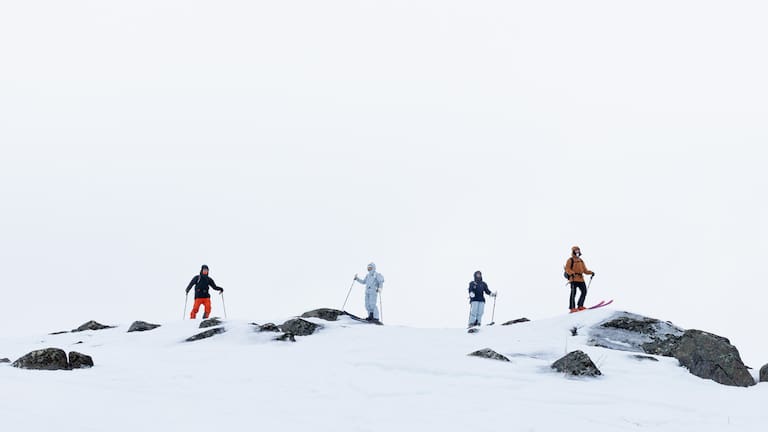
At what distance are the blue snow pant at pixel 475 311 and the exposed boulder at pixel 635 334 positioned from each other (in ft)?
18.5

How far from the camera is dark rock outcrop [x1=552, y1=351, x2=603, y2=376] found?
30.6 feet

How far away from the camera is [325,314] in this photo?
715 inches

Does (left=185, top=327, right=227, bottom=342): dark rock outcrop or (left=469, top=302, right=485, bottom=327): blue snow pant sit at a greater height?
(left=469, top=302, right=485, bottom=327): blue snow pant

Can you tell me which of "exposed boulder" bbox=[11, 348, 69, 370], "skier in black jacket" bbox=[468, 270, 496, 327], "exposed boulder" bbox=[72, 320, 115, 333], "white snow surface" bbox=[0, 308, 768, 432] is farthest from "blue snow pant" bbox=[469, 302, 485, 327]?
"exposed boulder" bbox=[11, 348, 69, 370]

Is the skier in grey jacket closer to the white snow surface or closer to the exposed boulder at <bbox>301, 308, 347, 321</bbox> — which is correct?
the exposed boulder at <bbox>301, 308, 347, 321</bbox>

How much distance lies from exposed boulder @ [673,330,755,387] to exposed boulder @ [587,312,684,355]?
4.83 feet

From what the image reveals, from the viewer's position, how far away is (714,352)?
10.1m

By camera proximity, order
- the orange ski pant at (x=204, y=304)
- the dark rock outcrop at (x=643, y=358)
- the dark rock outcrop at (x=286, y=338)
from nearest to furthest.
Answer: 1. the dark rock outcrop at (x=643, y=358)
2. the dark rock outcrop at (x=286, y=338)
3. the orange ski pant at (x=204, y=304)

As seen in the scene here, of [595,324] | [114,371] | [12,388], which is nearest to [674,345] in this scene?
[595,324]

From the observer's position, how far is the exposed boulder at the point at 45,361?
28.6 ft

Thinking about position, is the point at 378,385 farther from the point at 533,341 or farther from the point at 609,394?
the point at 533,341

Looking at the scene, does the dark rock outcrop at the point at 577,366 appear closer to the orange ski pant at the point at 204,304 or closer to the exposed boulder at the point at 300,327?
the exposed boulder at the point at 300,327

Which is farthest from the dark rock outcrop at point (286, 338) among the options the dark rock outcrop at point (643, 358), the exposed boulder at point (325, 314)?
the dark rock outcrop at point (643, 358)

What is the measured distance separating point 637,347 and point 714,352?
2895mm
